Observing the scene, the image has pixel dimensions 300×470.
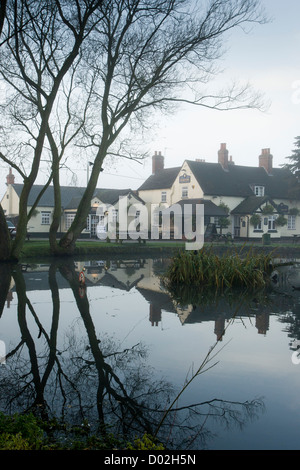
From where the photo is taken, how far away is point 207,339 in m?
7.57

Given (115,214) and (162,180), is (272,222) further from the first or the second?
(115,214)

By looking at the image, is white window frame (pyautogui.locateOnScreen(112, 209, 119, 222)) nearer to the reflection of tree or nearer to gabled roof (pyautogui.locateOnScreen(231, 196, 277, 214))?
gabled roof (pyautogui.locateOnScreen(231, 196, 277, 214))

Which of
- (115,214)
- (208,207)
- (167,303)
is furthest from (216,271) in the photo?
(115,214)

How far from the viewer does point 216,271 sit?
13.6 m

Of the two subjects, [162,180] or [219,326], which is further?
[162,180]

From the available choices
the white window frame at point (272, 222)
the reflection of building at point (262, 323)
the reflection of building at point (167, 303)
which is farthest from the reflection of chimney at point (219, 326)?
the white window frame at point (272, 222)

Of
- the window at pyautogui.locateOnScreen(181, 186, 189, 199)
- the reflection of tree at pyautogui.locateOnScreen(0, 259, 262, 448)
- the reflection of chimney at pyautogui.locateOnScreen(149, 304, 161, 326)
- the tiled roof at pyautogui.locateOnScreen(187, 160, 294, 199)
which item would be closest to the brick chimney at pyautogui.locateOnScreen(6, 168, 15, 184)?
the window at pyautogui.locateOnScreen(181, 186, 189, 199)

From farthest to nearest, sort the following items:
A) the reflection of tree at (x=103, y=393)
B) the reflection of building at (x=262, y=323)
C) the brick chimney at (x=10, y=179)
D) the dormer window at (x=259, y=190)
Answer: the brick chimney at (x=10, y=179) → the dormer window at (x=259, y=190) → the reflection of building at (x=262, y=323) → the reflection of tree at (x=103, y=393)

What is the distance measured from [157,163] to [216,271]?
43.6 m

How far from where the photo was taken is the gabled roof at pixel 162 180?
173 ft

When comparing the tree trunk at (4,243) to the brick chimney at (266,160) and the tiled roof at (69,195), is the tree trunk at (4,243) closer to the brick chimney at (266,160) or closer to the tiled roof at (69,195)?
the tiled roof at (69,195)

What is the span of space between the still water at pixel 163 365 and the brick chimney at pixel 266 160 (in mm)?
47016

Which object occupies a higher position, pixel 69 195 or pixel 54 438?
pixel 69 195

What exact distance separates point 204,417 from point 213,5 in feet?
68.8
